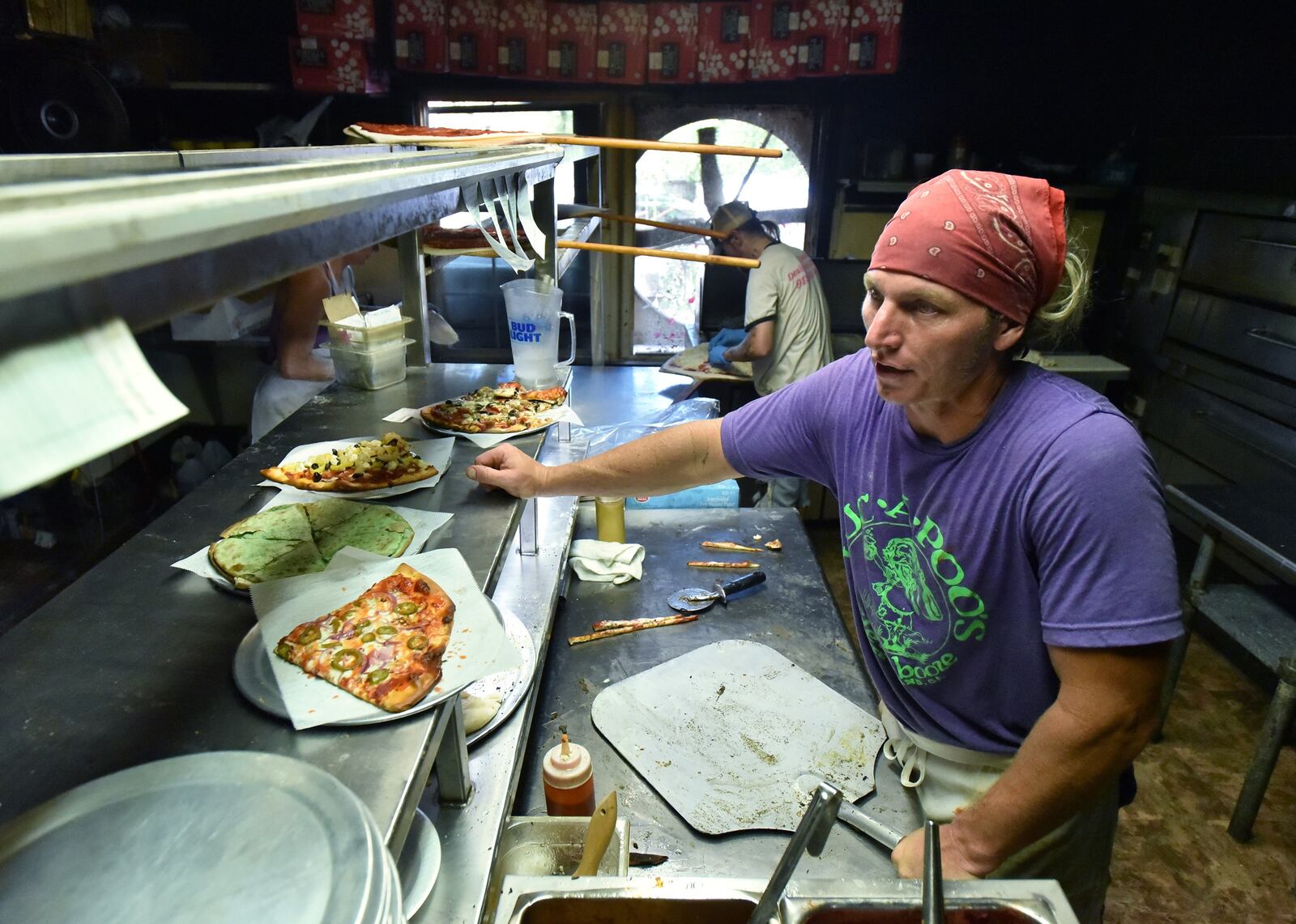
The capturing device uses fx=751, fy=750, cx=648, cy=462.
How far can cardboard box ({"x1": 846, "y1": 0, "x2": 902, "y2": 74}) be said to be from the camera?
437 centimetres

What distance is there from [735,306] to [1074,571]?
14.3 ft

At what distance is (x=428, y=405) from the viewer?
1.94 m

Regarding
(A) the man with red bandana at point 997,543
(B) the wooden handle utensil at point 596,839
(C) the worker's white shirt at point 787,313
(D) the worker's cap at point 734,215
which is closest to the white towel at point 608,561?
(A) the man with red bandana at point 997,543

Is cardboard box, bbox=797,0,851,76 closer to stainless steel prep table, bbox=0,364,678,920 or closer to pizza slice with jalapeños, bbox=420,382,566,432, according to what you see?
pizza slice with jalapeños, bbox=420,382,566,432

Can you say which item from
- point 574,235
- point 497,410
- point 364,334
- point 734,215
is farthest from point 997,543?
point 734,215

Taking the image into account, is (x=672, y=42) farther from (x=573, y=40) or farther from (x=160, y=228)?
(x=160, y=228)

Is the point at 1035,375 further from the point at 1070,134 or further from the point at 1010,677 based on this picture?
the point at 1070,134

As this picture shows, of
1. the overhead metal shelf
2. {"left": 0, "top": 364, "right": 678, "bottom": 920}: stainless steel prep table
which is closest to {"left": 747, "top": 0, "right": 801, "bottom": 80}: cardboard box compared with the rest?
{"left": 0, "top": 364, "right": 678, "bottom": 920}: stainless steel prep table

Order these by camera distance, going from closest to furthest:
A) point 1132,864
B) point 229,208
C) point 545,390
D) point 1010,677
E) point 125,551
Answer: point 229,208 → point 125,551 → point 1010,677 → point 545,390 → point 1132,864

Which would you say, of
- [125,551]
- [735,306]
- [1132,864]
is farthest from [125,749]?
[735,306]

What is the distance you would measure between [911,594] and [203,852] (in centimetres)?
123

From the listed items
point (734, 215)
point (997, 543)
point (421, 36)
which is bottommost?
point (997, 543)

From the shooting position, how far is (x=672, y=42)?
451 centimetres

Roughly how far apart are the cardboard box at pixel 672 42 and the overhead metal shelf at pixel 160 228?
4210mm
